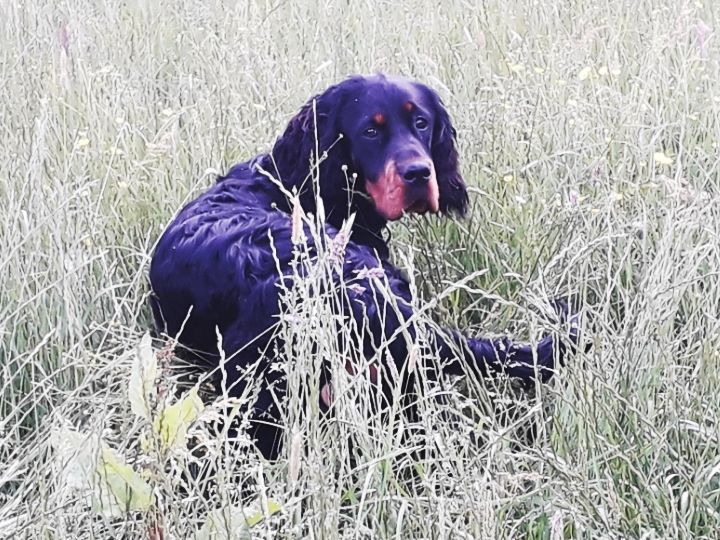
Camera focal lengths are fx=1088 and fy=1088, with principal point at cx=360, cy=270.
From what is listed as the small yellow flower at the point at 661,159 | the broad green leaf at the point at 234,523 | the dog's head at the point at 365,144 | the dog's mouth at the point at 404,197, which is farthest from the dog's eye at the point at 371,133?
the broad green leaf at the point at 234,523

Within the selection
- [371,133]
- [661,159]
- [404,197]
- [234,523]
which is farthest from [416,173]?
[234,523]

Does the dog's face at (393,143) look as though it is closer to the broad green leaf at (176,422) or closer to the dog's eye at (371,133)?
the dog's eye at (371,133)

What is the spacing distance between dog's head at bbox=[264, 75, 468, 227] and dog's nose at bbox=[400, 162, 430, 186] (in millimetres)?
44

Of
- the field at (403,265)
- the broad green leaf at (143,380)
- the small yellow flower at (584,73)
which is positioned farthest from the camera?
the small yellow flower at (584,73)

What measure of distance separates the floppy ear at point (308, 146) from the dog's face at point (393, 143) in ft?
0.10

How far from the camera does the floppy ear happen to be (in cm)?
263

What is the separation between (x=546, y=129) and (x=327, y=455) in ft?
5.25

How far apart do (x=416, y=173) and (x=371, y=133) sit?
0.19m

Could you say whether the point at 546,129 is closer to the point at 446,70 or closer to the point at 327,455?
the point at 446,70

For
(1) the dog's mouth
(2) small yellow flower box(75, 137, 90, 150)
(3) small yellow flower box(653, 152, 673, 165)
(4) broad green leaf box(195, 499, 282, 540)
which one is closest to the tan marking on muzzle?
(1) the dog's mouth

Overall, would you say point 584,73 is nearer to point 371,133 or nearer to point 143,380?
point 371,133

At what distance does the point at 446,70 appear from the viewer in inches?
138

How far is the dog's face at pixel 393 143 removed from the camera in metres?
2.46

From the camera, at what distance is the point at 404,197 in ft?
8.09
